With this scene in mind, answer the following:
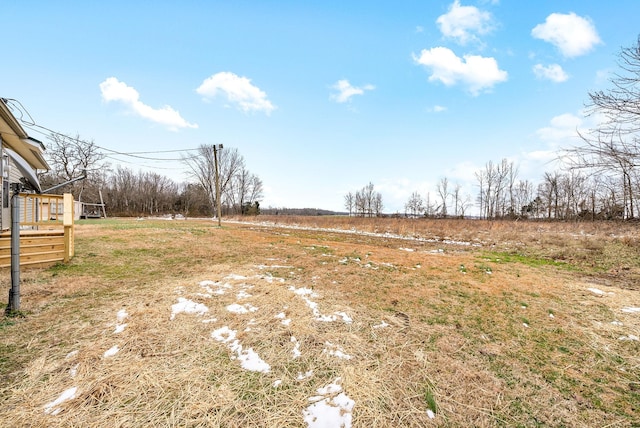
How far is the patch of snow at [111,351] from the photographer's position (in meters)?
2.54

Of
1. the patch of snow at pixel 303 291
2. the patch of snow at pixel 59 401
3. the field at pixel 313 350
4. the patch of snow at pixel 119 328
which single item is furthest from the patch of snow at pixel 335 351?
the patch of snow at pixel 119 328

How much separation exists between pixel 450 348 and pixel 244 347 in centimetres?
238

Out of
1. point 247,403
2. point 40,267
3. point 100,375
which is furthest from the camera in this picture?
point 40,267

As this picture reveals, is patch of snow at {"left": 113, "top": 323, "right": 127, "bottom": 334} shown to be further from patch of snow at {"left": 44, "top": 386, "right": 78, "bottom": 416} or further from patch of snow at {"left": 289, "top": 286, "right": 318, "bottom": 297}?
patch of snow at {"left": 289, "top": 286, "right": 318, "bottom": 297}

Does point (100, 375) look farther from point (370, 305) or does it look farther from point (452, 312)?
point (452, 312)

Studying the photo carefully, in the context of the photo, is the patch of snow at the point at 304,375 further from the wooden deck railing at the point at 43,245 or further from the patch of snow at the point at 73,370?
the wooden deck railing at the point at 43,245

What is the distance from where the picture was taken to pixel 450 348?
2902mm

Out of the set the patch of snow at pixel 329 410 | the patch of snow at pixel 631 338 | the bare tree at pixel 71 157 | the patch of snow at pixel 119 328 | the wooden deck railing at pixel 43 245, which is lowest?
the patch of snow at pixel 631 338

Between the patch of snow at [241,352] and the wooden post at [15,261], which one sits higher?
the wooden post at [15,261]

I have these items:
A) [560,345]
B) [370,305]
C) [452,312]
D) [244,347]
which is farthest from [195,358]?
[560,345]

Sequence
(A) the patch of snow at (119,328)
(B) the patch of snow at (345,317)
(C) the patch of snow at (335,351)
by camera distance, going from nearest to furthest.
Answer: (C) the patch of snow at (335,351) < (A) the patch of snow at (119,328) < (B) the patch of snow at (345,317)

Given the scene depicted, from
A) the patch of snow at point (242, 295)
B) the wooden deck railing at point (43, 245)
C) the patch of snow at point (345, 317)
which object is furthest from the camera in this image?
the wooden deck railing at point (43, 245)

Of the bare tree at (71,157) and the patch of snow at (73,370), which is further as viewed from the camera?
the bare tree at (71,157)

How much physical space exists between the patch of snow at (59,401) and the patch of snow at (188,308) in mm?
1320
